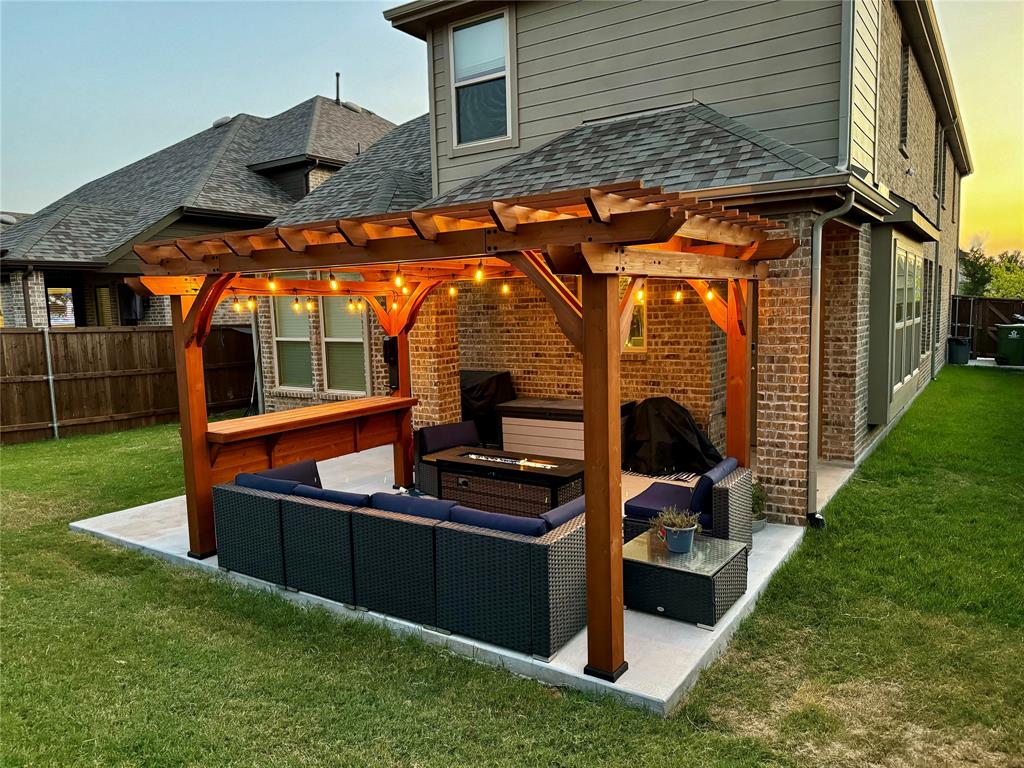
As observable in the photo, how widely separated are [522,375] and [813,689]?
6.94 meters

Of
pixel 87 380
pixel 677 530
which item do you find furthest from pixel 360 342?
pixel 677 530

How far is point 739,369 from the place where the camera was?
251 inches

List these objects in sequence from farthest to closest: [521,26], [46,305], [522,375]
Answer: [46,305]
[522,375]
[521,26]

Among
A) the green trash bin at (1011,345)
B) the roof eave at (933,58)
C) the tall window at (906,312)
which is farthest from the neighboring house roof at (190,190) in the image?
the green trash bin at (1011,345)

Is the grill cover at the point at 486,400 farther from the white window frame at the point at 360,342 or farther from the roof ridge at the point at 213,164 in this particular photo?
the roof ridge at the point at 213,164

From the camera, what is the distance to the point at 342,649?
14.7ft

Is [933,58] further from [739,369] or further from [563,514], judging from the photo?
[563,514]

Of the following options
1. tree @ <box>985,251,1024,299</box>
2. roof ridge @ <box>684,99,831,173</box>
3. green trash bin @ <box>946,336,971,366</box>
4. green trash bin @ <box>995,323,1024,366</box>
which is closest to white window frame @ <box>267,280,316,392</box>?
roof ridge @ <box>684,99,831,173</box>

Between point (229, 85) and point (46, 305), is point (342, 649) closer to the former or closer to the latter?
point (46, 305)

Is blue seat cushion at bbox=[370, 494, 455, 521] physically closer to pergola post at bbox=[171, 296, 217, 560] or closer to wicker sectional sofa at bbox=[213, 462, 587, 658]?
wicker sectional sofa at bbox=[213, 462, 587, 658]

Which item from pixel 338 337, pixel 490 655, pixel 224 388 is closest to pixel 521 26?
pixel 338 337

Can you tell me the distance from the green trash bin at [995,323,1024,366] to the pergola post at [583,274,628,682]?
814 inches

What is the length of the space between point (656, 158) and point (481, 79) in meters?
3.58

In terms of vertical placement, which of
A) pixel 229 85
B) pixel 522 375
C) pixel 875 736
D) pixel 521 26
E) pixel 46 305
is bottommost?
pixel 875 736
